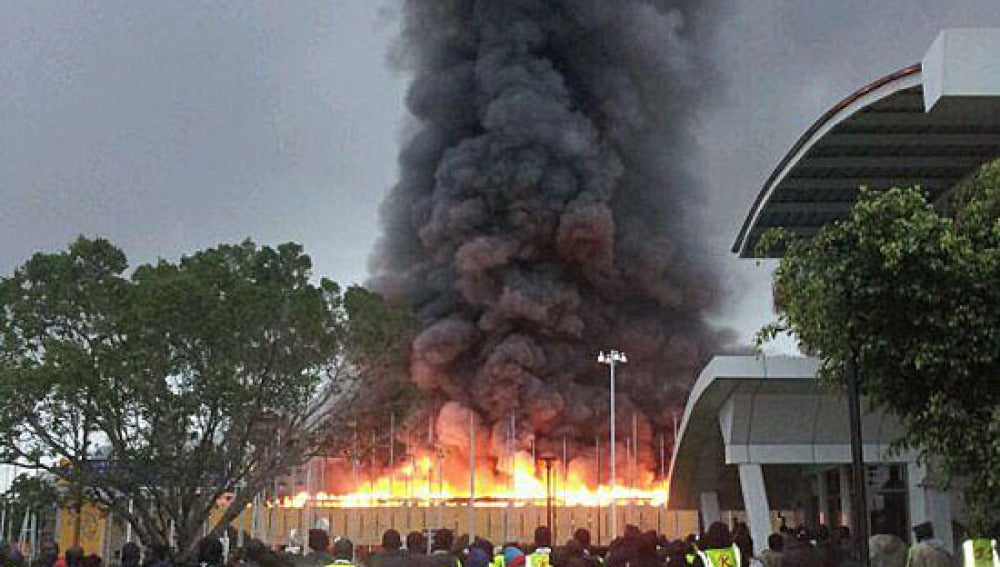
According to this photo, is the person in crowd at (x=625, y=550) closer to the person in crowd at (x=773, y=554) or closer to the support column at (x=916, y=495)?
the person in crowd at (x=773, y=554)

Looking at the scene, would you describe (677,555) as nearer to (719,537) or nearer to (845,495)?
(719,537)

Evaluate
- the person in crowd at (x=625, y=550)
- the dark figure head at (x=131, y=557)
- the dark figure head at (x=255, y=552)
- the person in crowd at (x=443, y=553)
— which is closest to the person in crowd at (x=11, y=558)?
the dark figure head at (x=131, y=557)

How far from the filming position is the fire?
6372 cm

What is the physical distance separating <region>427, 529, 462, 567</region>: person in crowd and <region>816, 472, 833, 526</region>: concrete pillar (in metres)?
25.4

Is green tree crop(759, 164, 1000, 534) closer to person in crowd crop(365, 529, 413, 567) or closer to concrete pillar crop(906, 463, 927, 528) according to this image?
person in crowd crop(365, 529, 413, 567)

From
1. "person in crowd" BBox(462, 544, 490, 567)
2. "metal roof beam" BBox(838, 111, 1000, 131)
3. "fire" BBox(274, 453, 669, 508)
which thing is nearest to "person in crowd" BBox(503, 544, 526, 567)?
"person in crowd" BBox(462, 544, 490, 567)

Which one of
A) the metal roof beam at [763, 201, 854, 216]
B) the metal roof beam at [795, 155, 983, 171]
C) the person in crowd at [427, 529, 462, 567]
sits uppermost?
the metal roof beam at [795, 155, 983, 171]

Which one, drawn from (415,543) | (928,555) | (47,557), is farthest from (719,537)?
(47,557)

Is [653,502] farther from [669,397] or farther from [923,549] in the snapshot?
[923,549]

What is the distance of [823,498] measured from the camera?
3450 centimetres

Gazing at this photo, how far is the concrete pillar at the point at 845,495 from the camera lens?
31.2 metres

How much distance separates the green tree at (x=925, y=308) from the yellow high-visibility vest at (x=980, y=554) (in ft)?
5.59

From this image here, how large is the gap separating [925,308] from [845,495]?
64.9ft

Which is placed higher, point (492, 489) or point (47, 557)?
point (492, 489)
